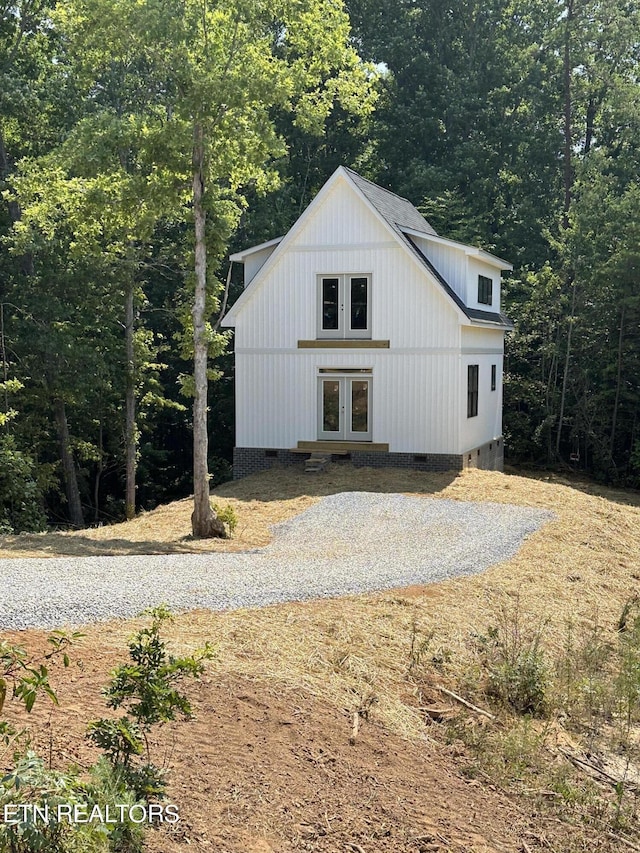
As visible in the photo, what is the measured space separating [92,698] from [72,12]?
12.3 m

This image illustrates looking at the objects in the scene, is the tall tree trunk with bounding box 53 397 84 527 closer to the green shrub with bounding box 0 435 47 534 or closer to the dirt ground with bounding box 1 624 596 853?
the green shrub with bounding box 0 435 47 534

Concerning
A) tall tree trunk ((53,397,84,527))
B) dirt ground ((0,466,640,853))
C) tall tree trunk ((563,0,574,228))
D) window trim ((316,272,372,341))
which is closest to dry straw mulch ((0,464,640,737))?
dirt ground ((0,466,640,853))

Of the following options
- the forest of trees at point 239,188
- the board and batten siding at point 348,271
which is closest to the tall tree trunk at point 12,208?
the forest of trees at point 239,188

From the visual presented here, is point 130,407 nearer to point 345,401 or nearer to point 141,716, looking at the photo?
point 345,401

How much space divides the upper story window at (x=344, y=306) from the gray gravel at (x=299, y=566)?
655 cm

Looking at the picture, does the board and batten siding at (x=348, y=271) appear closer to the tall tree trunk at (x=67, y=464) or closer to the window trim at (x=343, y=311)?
the window trim at (x=343, y=311)

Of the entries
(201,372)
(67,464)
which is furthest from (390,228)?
(67,464)

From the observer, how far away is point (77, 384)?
937 inches

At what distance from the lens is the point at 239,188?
3334 centimetres

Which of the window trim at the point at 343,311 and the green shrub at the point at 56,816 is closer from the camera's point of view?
the green shrub at the point at 56,816

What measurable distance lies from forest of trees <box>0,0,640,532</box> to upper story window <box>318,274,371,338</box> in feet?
10.1

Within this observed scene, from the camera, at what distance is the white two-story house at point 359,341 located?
22.6 m

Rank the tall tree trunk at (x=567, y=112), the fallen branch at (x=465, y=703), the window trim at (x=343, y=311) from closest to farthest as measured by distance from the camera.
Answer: the fallen branch at (x=465, y=703) → the window trim at (x=343, y=311) → the tall tree trunk at (x=567, y=112)

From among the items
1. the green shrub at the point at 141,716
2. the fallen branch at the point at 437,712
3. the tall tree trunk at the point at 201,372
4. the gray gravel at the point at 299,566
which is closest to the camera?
the green shrub at the point at 141,716
